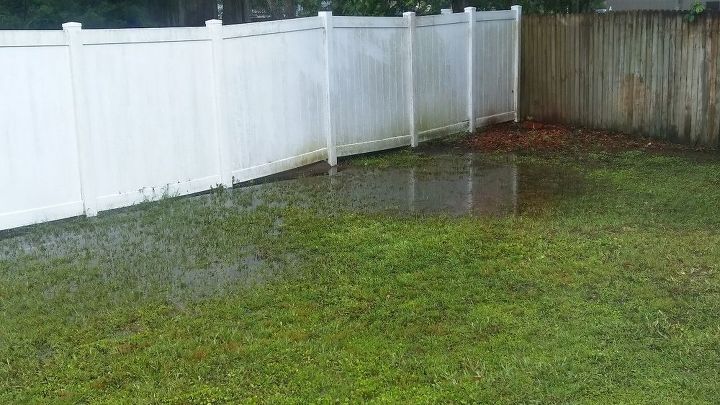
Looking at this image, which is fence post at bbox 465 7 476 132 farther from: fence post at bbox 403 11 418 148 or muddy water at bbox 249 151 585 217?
muddy water at bbox 249 151 585 217

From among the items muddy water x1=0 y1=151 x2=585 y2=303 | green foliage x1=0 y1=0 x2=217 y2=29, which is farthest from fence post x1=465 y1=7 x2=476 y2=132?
green foliage x1=0 y1=0 x2=217 y2=29

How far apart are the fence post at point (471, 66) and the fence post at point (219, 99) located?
206 inches

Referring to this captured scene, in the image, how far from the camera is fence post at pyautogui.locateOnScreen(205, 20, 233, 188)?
30.3 ft

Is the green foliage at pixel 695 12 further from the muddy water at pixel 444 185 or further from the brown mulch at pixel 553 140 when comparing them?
the muddy water at pixel 444 185

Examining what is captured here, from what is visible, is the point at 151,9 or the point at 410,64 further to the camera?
the point at 151,9

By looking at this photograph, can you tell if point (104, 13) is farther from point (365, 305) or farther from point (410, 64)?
point (365, 305)

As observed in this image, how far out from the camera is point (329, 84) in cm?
1100

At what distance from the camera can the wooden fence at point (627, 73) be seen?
38.7ft

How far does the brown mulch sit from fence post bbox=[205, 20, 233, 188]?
433 cm

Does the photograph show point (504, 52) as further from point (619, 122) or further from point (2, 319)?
point (2, 319)

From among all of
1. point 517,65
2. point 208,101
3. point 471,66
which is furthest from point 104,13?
point 517,65

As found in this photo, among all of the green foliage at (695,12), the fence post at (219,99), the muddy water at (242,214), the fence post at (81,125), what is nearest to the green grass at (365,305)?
the muddy water at (242,214)

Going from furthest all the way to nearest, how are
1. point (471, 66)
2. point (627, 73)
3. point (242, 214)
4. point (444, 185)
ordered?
point (471, 66) < point (627, 73) < point (444, 185) < point (242, 214)

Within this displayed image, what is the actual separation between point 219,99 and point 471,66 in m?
5.39
